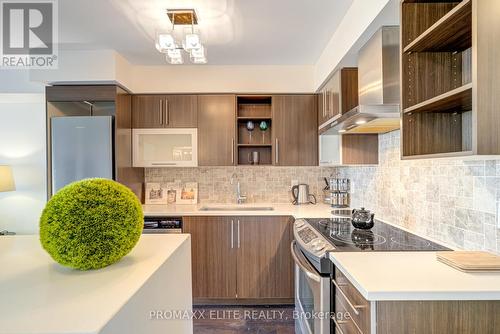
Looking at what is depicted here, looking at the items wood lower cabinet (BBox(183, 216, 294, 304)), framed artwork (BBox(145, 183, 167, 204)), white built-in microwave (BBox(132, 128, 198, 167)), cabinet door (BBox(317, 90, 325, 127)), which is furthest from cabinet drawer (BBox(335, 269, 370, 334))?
framed artwork (BBox(145, 183, 167, 204))

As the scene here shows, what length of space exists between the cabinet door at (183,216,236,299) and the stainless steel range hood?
1.58 metres

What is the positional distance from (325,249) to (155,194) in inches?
92.6

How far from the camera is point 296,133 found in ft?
10.3

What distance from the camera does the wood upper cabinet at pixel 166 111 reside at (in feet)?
10.3

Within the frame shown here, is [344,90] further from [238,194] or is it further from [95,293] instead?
[95,293]

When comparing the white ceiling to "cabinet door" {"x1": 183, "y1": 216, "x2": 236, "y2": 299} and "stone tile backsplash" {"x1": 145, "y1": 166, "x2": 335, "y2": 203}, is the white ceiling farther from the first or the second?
"cabinet door" {"x1": 183, "y1": 216, "x2": 236, "y2": 299}

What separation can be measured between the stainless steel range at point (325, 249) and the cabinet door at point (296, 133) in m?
1.04

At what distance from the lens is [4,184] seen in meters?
3.06

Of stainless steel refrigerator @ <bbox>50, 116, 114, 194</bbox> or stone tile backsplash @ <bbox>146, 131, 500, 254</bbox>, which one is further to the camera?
stainless steel refrigerator @ <bbox>50, 116, 114, 194</bbox>

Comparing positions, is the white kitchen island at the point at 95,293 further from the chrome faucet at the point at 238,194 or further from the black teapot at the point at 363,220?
the chrome faucet at the point at 238,194

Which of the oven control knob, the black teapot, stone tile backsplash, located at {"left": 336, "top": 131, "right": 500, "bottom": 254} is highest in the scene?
stone tile backsplash, located at {"left": 336, "top": 131, "right": 500, "bottom": 254}

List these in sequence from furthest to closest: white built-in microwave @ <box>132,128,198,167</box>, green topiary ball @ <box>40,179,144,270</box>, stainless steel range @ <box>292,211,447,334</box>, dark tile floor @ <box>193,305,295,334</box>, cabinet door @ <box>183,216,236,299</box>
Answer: white built-in microwave @ <box>132,128,198,167</box> → cabinet door @ <box>183,216,236,299</box> → dark tile floor @ <box>193,305,295,334</box> → stainless steel range @ <box>292,211,447,334</box> → green topiary ball @ <box>40,179,144,270</box>

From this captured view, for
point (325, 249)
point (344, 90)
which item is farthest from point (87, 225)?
point (344, 90)

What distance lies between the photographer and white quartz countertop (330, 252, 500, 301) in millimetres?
993
